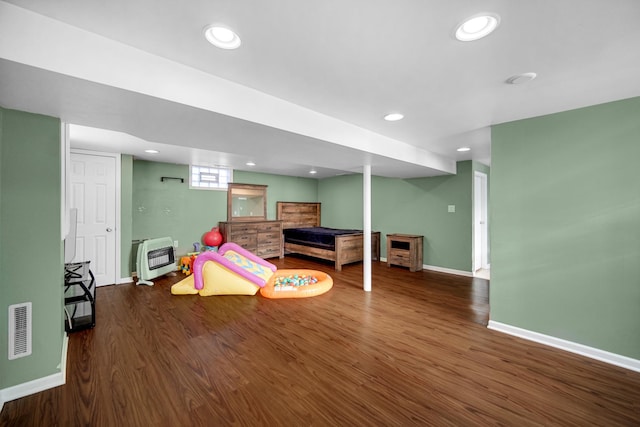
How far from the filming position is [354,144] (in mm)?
2750

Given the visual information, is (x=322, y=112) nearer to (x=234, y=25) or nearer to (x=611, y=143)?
(x=234, y=25)

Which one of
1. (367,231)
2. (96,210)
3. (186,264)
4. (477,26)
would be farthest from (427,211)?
(96,210)

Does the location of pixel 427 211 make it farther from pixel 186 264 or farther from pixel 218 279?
pixel 186 264

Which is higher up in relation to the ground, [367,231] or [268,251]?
[367,231]

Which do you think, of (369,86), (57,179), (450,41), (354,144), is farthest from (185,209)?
(450,41)

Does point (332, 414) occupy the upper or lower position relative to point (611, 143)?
lower

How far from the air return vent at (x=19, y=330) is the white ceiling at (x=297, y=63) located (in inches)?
54.7

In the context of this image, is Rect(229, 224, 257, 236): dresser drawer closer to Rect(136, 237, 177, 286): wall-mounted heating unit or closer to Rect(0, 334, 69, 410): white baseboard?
Rect(136, 237, 177, 286): wall-mounted heating unit

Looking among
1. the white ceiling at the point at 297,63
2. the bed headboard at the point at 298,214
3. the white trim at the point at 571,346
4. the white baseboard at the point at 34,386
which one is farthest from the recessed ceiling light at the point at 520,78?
the bed headboard at the point at 298,214

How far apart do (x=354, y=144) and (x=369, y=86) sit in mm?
898

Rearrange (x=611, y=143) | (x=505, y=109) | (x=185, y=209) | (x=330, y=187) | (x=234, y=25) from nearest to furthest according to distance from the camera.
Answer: (x=234, y=25) < (x=611, y=143) < (x=505, y=109) < (x=185, y=209) < (x=330, y=187)

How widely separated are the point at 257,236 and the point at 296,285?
249cm

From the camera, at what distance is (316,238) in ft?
19.1

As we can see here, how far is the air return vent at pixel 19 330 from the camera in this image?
1.70 m
